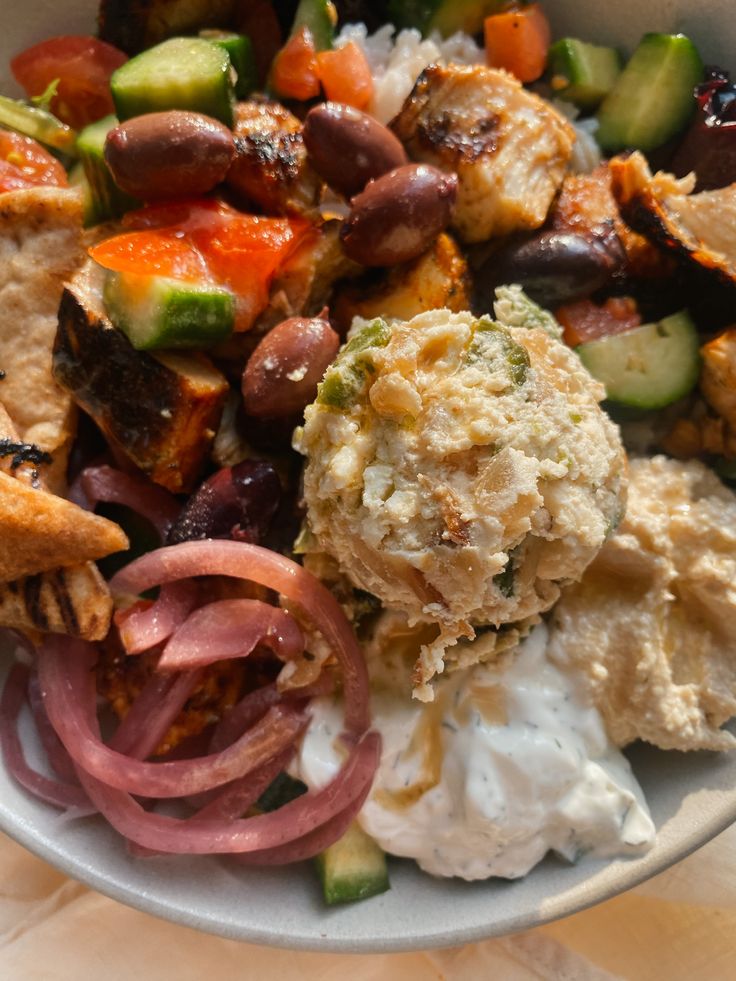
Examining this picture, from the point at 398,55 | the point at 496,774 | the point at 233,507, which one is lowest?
the point at 496,774

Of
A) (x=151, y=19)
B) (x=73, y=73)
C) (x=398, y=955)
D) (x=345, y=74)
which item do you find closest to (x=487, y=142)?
(x=345, y=74)

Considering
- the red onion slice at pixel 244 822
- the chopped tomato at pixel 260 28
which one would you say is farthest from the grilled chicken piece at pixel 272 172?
the red onion slice at pixel 244 822

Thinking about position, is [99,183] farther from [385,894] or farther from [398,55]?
[385,894]

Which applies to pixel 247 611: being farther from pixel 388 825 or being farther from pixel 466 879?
pixel 466 879

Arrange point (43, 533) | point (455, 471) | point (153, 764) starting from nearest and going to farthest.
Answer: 1. point (455, 471)
2. point (43, 533)
3. point (153, 764)

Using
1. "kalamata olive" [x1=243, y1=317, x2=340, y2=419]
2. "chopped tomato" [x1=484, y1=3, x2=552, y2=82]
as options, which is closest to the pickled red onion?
"kalamata olive" [x1=243, y1=317, x2=340, y2=419]
